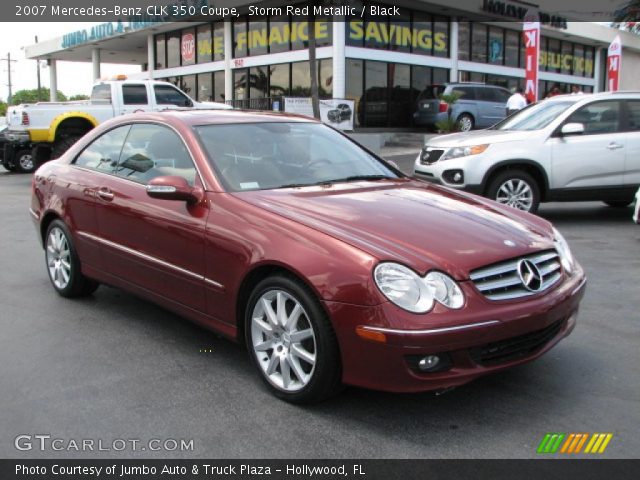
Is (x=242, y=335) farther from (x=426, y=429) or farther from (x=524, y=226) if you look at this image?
(x=524, y=226)

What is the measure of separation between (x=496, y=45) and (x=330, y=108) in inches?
485

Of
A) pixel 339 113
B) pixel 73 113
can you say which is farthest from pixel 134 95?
pixel 339 113

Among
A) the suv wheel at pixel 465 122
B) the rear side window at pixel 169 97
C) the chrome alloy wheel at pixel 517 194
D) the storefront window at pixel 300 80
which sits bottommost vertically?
the chrome alloy wheel at pixel 517 194

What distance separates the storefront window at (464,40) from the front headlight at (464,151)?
20213 millimetres

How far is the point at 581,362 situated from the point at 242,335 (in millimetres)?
2021

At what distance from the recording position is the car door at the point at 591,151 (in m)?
8.61

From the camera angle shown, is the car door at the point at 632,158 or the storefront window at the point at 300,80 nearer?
the car door at the point at 632,158

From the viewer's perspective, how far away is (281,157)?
4328 millimetres

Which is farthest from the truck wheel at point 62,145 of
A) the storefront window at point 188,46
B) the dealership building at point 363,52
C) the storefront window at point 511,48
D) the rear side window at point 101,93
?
the storefront window at point 511,48

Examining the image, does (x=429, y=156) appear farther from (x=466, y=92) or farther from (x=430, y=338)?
(x=466, y=92)

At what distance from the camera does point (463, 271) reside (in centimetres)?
310

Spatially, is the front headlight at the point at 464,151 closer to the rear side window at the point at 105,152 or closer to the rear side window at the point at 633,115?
the rear side window at the point at 633,115

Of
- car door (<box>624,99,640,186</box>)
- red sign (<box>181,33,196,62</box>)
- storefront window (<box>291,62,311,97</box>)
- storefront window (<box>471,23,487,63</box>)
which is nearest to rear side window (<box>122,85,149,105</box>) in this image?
storefront window (<box>291,62,311,97</box>)

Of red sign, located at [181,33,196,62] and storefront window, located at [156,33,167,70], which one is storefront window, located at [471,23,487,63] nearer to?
red sign, located at [181,33,196,62]
